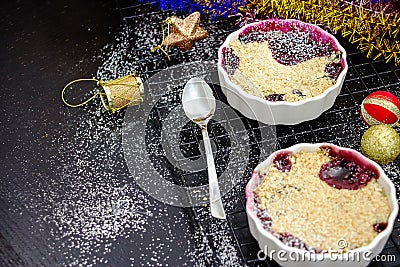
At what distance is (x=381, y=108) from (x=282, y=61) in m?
0.31

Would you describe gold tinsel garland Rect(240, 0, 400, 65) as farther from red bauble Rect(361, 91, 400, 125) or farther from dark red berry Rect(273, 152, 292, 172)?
dark red berry Rect(273, 152, 292, 172)

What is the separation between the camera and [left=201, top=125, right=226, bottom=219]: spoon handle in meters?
1.68

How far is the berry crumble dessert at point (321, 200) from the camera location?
149cm

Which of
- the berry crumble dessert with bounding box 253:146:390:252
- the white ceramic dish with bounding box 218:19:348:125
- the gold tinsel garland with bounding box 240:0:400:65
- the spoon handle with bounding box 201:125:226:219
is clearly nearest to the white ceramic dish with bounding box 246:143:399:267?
the berry crumble dessert with bounding box 253:146:390:252

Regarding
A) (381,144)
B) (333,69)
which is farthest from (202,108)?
(381,144)

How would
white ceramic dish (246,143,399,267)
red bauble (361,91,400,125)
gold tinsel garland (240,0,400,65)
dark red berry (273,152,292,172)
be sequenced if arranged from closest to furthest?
white ceramic dish (246,143,399,267), dark red berry (273,152,292,172), red bauble (361,91,400,125), gold tinsel garland (240,0,400,65)

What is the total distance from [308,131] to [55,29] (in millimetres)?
935

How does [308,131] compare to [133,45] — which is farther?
[133,45]

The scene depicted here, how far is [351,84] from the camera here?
1.98m

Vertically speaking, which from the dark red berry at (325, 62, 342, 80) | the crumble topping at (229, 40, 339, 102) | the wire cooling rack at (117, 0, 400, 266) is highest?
the crumble topping at (229, 40, 339, 102)

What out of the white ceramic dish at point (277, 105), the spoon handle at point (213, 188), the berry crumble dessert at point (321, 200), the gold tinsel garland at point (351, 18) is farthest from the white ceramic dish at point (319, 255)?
the gold tinsel garland at point (351, 18)

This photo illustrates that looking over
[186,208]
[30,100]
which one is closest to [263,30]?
[186,208]

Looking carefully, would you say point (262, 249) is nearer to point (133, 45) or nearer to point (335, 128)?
point (335, 128)

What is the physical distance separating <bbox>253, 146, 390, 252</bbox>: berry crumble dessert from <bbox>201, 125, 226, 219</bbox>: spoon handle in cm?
14
